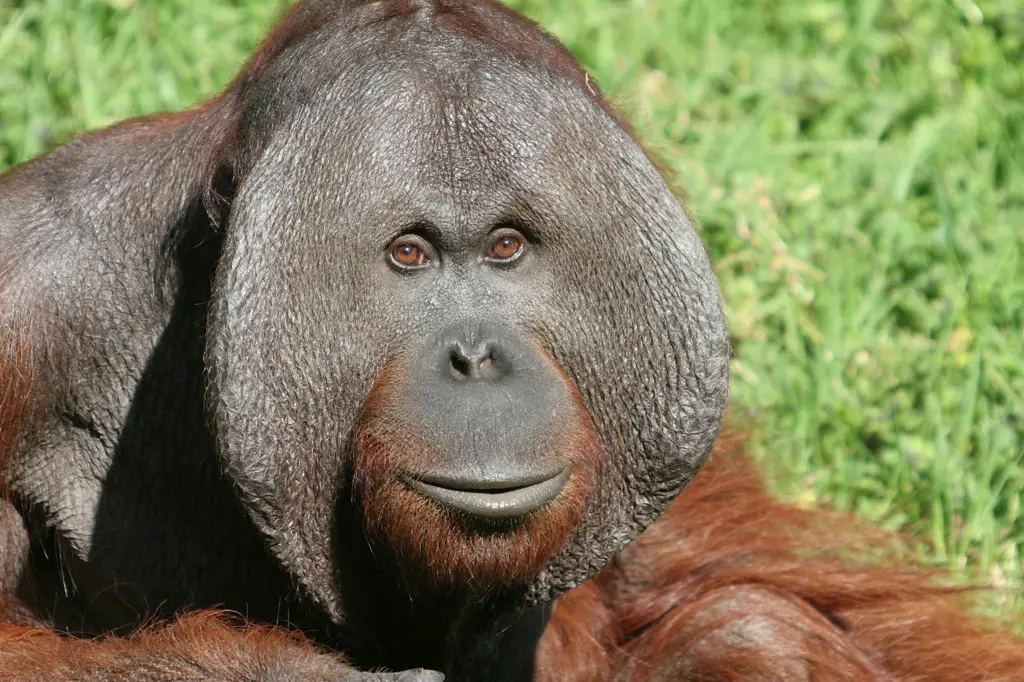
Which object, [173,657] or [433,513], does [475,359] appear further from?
[173,657]

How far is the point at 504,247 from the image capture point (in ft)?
9.03

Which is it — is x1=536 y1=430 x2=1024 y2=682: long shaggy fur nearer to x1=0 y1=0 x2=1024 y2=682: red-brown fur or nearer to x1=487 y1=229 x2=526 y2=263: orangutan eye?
x1=0 y1=0 x2=1024 y2=682: red-brown fur

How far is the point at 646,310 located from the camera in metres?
2.86

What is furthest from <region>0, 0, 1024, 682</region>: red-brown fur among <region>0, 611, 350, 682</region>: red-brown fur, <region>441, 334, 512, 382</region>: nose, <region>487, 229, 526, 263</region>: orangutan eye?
<region>487, 229, 526, 263</region>: orangutan eye

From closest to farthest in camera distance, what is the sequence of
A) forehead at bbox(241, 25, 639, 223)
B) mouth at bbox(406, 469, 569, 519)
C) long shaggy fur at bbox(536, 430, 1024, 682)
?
mouth at bbox(406, 469, 569, 519)
forehead at bbox(241, 25, 639, 223)
long shaggy fur at bbox(536, 430, 1024, 682)

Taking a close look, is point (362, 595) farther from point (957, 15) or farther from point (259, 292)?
point (957, 15)

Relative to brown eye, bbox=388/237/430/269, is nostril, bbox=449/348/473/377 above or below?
below

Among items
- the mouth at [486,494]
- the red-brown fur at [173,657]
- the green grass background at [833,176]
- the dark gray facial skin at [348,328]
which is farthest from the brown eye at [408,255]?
the green grass background at [833,176]

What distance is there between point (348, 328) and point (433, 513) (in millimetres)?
351

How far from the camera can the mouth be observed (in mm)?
2592

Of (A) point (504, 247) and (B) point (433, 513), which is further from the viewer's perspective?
(A) point (504, 247)

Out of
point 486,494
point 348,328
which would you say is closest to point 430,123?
point 348,328

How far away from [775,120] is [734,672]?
7.80 feet

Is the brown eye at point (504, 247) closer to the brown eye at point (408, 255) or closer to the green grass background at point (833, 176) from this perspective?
the brown eye at point (408, 255)
